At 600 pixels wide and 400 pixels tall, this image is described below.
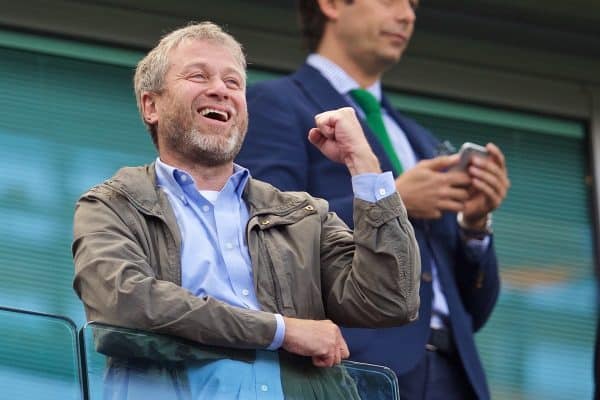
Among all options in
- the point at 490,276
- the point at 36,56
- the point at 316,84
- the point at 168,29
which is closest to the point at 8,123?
the point at 36,56

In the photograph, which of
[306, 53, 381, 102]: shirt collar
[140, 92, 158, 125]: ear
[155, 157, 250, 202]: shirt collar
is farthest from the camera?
[306, 53, 381, 102]: shirt collar

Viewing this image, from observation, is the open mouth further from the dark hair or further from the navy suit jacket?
the dark hair

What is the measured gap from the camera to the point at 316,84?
18.9 ft

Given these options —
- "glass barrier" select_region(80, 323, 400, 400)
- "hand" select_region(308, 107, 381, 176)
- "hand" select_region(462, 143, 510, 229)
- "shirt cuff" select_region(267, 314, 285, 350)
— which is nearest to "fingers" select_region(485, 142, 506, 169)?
"hand" select_region(462, 143, 510, 229)

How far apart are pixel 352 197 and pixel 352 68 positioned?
77 centimetres

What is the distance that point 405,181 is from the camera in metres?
5.48

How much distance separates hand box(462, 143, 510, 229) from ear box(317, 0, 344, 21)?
30.2 inches

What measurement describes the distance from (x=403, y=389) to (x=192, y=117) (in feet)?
3.84

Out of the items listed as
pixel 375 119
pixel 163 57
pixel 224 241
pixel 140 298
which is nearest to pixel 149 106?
pixel 163 57

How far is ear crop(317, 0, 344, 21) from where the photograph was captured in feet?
19.9

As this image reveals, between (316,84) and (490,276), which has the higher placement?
(316,84)

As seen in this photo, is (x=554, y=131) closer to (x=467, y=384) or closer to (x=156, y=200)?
(x=467, y=384)

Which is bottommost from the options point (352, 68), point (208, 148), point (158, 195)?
point (158, 195)

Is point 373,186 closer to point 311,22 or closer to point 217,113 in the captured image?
point 217,113
